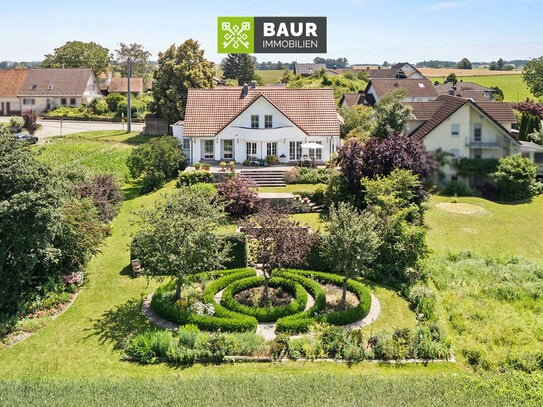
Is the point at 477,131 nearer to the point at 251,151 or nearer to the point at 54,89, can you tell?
the point at 251,151

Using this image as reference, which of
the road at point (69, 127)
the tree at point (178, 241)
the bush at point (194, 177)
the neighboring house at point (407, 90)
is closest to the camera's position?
the tree at point (178, 241)

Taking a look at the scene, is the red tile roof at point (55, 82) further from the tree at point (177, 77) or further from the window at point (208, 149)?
the window at point (208, 149)

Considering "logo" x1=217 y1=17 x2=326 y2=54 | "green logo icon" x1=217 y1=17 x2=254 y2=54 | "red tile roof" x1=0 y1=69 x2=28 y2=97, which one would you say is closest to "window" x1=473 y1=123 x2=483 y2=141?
"logo" x1=217 y1=17 x2=326 y2=54

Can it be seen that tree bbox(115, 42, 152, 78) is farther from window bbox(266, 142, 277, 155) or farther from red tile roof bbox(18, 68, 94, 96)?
window bbox(266, 142, 277, 155)

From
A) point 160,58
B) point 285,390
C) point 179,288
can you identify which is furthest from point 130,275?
point 160,58

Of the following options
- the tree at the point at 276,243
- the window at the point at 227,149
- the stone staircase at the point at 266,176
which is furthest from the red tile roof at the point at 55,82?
the tree at the point at 276,243

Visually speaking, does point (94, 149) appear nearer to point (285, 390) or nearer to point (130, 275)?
point (130, 275)
